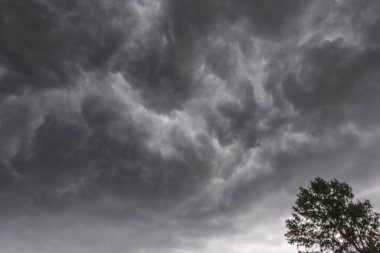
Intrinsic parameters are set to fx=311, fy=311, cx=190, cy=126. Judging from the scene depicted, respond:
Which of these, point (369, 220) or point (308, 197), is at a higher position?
point (308, 197)

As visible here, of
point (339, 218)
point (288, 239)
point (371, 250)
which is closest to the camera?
point (371, 250)

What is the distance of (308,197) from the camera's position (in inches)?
1558

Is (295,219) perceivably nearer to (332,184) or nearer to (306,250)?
(306,250)

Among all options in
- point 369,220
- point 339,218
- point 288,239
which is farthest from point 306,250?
point 369,220

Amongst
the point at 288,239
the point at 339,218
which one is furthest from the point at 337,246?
the point at 288,239

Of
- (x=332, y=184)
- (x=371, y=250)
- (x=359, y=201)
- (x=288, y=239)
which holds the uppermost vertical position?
(x=332, y=184)

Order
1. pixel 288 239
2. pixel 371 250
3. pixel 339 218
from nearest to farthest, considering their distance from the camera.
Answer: pixel 371 250, pixel 339 218, pixel 288 239

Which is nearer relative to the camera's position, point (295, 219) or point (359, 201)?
point (359, 201)

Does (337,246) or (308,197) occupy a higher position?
(308,197)

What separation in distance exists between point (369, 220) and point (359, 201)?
2329 millimetres

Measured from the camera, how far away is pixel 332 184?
3925 centimetres

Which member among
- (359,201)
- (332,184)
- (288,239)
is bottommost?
(288,239)

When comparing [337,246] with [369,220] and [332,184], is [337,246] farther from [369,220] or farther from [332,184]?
[332,184]

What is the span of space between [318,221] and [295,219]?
2975mm
